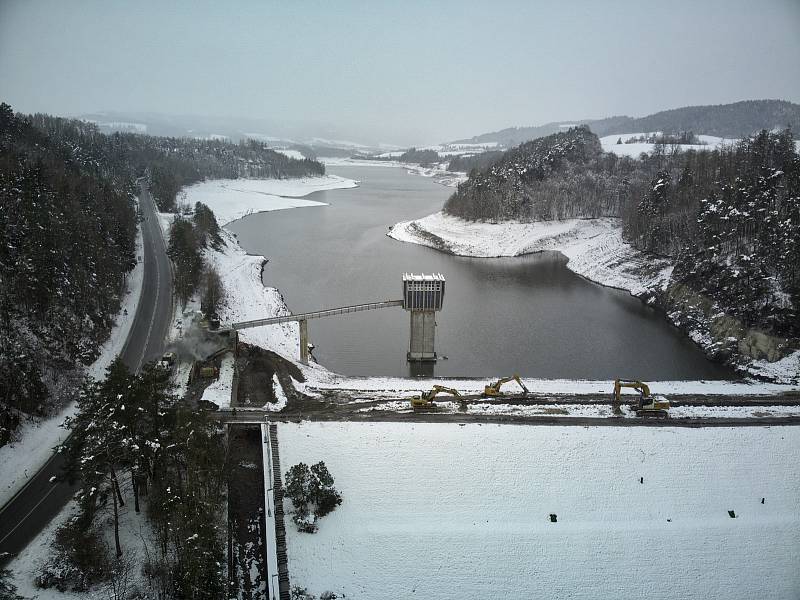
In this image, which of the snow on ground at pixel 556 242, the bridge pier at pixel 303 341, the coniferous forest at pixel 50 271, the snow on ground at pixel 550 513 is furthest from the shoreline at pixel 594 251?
the coniferous forest at pixel 50 271

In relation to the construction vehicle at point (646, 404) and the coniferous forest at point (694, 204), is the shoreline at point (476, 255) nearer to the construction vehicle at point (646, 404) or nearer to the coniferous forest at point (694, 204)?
the coniferous forest at point (694, 204)

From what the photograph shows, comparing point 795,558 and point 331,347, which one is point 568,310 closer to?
point 331,347

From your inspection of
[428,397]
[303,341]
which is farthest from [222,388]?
[428,397]

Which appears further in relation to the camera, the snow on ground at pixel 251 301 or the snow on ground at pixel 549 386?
the snow on ground at pixel 251 301

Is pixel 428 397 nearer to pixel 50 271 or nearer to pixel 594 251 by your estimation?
pixel 50 271

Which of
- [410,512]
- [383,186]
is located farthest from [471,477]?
[383,186]

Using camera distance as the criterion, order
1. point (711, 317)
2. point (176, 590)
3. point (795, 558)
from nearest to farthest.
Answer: point (176, 590) → point (795, 558) → point (711, 317)
